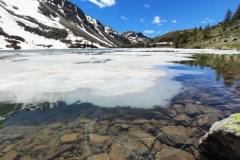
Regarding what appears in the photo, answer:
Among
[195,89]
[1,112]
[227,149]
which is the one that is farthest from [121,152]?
[195,89]

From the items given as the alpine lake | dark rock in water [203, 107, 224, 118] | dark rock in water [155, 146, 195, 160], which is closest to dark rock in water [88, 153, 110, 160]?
the alpine lake

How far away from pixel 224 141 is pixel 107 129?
383cm

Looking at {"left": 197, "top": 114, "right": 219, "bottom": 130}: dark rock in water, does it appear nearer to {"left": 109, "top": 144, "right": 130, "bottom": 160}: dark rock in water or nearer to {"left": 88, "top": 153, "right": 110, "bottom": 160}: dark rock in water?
{"left": 109, "top": 144, "right": 130, "bottom": 160}: dark rock in water

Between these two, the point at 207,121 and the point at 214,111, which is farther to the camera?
the point at 214,111

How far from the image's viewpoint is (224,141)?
15.4ft

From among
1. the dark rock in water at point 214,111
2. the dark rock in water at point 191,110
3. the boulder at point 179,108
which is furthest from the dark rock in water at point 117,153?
the dark rock in water at point 214,111

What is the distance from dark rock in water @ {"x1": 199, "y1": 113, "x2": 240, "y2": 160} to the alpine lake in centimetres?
40

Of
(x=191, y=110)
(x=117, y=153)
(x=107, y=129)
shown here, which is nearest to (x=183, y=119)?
(x=191, y=110)

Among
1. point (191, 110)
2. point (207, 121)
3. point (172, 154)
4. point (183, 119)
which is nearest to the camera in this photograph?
point (172, 154)

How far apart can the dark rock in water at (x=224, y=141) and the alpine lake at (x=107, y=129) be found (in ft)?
1.31

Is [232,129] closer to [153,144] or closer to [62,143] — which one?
[153,144]

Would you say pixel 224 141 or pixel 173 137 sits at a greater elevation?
pixel 224 141

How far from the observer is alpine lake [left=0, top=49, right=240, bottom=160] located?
551 centimetres

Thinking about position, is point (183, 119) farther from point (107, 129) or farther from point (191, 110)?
point (107, 129)
